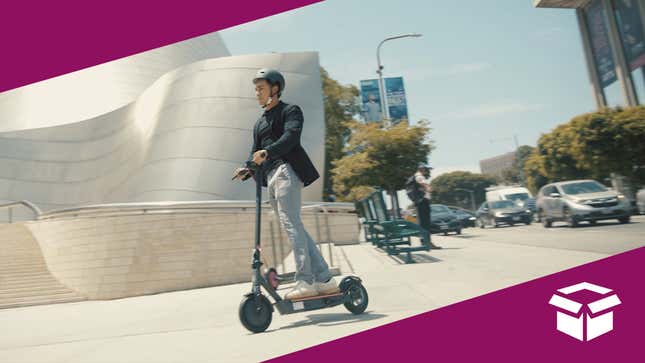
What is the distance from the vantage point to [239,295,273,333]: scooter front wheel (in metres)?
3.31

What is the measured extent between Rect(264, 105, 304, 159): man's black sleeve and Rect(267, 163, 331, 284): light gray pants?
0.18 m

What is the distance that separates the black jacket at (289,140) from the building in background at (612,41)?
123ft

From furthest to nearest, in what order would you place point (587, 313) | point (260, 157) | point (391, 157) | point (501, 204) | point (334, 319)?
point (501, 204) → point (391, 157) → point (334, 319) → point (260, 157) → point (587, 313)

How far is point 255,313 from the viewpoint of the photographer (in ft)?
11.0

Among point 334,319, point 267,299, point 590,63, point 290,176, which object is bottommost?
point 334,319

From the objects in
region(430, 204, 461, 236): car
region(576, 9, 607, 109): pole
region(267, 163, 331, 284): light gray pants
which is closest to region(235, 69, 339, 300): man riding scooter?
region(267, 163, 331, 284): light gray pants

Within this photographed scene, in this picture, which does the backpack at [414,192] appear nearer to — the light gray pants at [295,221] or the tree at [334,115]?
the light gray pants at [295,221]

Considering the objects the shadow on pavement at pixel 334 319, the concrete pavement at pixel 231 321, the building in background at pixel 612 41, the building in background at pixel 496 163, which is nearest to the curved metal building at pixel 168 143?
the concrete pavement at pixel 231 321

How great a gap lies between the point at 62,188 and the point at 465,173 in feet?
341

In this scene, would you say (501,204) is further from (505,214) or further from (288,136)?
(288,136)

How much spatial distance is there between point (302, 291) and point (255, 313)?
386mm

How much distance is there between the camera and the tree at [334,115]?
37906mm

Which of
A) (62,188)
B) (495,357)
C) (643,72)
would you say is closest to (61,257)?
(495,357)

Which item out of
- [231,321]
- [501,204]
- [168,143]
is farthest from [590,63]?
[231,321]
